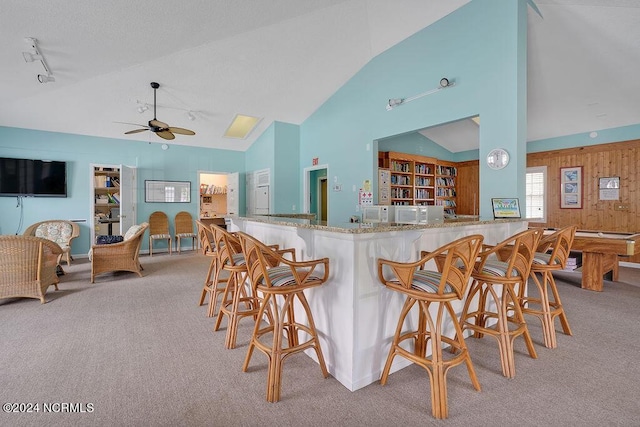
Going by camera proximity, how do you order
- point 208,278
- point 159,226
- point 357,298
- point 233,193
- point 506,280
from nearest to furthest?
point 357,298 → point 506,280 → point 208,278 → point 159,226 → point 233,193

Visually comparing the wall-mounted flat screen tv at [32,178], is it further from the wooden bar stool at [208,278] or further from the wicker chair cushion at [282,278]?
the wicker chair cushion at [282,278]

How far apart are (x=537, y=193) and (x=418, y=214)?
612 centimetres

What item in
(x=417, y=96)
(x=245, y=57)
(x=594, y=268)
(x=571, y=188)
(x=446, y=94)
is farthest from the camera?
(x=571, y=188)

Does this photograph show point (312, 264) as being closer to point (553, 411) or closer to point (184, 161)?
point (553, 411)

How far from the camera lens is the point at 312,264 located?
6.09 ft

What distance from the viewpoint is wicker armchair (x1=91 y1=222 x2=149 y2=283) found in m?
4.54

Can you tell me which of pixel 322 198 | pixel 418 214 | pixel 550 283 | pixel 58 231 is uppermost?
pixel 322 198

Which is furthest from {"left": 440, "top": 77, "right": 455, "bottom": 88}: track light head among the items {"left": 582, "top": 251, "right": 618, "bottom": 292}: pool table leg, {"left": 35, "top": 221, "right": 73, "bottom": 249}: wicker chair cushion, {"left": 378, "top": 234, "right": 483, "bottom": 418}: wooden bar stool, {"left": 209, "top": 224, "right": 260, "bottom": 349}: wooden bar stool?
{"left": 35, "top": 221, "right": 73, "bottom": 249}: wicker chair cushion

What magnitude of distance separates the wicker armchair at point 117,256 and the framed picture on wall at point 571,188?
27.5 ft

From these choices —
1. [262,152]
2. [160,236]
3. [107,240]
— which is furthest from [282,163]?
[107,240]

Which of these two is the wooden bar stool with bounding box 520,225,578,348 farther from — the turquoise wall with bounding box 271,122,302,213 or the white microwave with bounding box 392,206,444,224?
the turquoise wall with bounding box 271,122,302,213

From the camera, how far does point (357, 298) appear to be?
6.23 ft

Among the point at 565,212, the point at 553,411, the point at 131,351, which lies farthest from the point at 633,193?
the point at 131,351

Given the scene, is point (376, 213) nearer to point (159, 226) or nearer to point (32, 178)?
point (159, 226)
